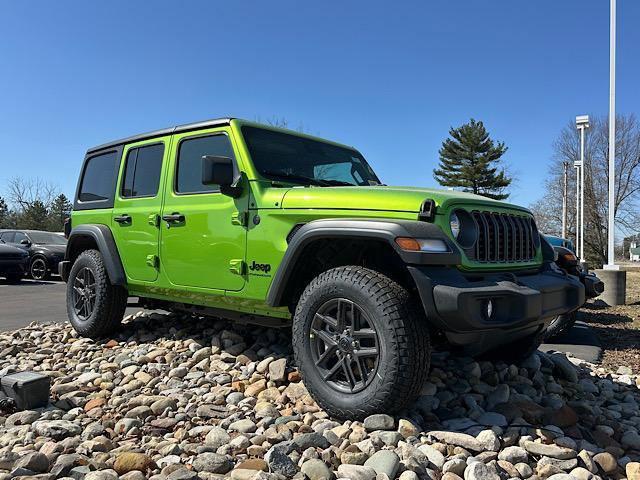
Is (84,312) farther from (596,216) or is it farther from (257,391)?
(596,216)

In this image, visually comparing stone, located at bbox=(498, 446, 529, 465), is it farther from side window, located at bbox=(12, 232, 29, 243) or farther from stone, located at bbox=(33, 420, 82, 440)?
side window, located at bbox=(12, 232, 29, 243)

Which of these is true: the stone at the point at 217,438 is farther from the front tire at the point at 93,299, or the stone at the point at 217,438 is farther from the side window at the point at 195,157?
the front tire at the point at 93,299

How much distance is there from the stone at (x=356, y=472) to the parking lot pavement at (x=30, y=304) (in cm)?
568

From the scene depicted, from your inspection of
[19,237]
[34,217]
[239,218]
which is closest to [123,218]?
[239,218]

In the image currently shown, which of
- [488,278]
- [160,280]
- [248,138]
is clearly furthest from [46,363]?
[488,278]

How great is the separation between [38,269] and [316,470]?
49.1ft

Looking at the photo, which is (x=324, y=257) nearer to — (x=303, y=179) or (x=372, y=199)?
(x=372, y=199)

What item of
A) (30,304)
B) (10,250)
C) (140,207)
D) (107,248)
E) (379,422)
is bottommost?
(30,304)

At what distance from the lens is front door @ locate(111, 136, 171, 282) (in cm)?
440

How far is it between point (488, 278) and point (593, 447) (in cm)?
104

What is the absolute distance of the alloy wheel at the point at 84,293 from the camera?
5129 millimetres

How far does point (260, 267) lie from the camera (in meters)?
3.51

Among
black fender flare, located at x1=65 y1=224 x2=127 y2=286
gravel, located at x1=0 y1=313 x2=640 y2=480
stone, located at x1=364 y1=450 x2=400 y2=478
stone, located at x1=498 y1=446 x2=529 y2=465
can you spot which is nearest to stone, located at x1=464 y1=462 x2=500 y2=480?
gravel, located at x1=0 y1=313 x2=640 y2=480

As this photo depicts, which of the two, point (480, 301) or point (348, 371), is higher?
point (480, 301)
